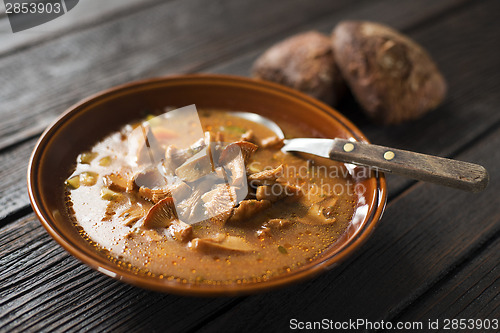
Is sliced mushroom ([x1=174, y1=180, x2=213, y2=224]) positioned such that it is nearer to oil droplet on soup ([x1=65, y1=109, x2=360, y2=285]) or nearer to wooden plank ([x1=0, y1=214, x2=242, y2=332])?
oil droplet on soup ([x1=65, y1=109, x2=360, y2=285])

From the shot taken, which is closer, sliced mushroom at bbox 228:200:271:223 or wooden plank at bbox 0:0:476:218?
sliced mushroom at bbox 228:200:271:223

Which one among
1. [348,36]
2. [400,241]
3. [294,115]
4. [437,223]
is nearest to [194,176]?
[294,115]

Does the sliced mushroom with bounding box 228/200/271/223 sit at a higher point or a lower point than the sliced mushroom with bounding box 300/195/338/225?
higher

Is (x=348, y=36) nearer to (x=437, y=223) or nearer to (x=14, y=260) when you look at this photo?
(x=437, y=223)

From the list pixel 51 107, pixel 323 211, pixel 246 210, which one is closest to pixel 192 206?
pixel 246 210

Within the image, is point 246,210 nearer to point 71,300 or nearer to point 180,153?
point 180,153

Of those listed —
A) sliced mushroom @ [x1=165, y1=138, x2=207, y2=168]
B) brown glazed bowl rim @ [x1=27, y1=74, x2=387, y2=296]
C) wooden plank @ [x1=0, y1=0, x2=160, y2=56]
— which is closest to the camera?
brown glazed bowl rim @ [x1=27, y1=74, x2=387, y2=296]

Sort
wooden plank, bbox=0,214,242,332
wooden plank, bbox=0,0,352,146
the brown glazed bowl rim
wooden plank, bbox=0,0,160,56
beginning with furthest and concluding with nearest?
wooden plank, bbox=0,0,160,56 < wooden plank, bbox=0,0,352,146 < wooden plank, bbox=0,214,242,332 < the brown glazed bowl rim

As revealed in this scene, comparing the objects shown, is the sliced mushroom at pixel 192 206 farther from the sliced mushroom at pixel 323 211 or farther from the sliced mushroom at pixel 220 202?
A: the sliced mushroom at pixel 323 211

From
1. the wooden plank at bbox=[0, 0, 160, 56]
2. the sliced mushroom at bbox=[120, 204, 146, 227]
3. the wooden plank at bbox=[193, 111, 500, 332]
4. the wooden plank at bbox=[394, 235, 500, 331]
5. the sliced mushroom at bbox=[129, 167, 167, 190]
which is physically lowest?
the wooden plank at bbox=[394, 235, 500, 331]

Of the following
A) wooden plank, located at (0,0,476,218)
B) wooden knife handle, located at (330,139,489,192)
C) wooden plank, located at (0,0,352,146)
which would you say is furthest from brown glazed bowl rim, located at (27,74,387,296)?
→ wooden plank, located at (0,0,352,146)
